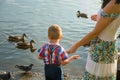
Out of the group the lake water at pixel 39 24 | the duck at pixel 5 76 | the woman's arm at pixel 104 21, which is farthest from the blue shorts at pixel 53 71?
the lake water at pixel 39 24

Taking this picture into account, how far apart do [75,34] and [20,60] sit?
4.14 meters

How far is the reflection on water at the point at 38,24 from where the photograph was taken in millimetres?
10253

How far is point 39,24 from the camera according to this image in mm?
14609

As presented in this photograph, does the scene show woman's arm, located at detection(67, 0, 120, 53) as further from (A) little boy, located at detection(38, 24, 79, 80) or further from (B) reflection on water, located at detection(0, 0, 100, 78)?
(B) reflection on water, located at detection(0, 0, 100, 78)

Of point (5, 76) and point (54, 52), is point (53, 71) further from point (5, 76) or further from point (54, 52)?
point (5, 76)

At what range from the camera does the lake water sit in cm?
1020

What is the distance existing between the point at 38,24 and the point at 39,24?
0.05 metres

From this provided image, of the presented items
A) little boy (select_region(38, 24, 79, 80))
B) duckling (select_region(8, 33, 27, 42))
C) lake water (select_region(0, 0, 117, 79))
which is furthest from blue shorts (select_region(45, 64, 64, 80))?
duckling (select_region(8, 33, 27, 42))

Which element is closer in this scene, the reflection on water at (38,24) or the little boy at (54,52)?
the little boy at (54,52)

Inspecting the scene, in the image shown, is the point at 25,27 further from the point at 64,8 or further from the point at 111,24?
the point at 111,24

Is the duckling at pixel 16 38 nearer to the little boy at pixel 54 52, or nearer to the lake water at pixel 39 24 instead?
the lake water at pixel 39 24

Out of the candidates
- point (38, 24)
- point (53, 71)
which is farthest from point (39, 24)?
point (53, 71)

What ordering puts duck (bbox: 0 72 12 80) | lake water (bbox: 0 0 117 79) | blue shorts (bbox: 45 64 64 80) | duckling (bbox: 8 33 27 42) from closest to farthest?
blue shorts (bbox: 45 64 64 80) < duck (bbox: 0 72 12 80) < lake water (bbox: 0 0 117 79) < duckling (bbox: 8 33 27 42)

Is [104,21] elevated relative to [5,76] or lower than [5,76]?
elevated
